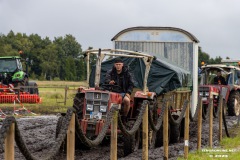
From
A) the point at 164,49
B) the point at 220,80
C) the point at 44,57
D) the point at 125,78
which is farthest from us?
the point at 44,57

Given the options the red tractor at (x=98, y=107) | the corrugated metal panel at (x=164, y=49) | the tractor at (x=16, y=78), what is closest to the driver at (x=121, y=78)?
the red tractor at (x=98, y=107)

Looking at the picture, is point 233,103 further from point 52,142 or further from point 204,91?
point 52,142

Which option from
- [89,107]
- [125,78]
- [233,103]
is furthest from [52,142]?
[233,103]

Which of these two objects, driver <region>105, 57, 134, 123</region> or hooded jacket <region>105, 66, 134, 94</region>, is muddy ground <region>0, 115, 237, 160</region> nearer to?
driver <region>105, 57, 134, 123</region>

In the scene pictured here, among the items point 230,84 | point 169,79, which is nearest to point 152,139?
point 169,79

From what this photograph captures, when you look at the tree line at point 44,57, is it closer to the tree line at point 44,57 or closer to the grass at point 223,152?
the tree line at point 44,57

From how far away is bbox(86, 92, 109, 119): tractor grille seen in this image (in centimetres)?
1178

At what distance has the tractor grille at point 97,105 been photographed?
11781mm

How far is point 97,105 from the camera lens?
11.8 m

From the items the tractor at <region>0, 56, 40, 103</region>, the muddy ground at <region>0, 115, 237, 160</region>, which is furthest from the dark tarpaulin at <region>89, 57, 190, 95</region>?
the tractor at <region>0, 56, 40, 103</region>

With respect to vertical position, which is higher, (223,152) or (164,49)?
(164,49)

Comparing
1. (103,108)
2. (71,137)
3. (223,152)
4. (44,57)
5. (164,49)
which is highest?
(44,57)

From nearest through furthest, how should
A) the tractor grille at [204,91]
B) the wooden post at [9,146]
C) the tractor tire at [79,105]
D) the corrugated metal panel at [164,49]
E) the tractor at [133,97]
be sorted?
the wooden post at [9,146] → the tractor at [133,97] → the tractor tire at [79,105] → the corrugated metal panel at [164,49] → the tractor grille at [204,91]

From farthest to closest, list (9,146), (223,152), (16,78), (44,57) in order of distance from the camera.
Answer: (44,57) → (16,78) → (223,152) → (9,146)
